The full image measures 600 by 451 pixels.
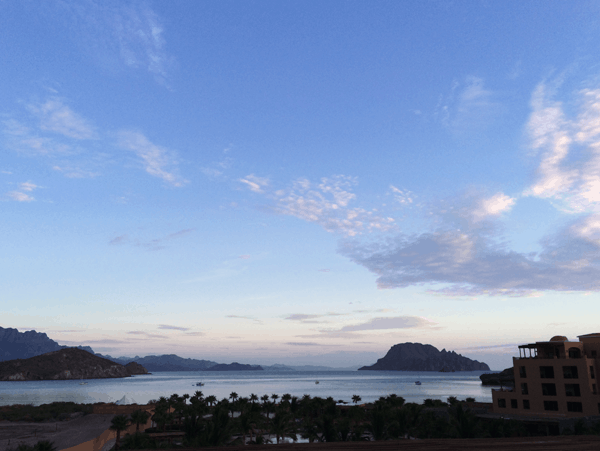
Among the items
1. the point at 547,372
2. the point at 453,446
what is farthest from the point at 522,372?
the point at 453,446

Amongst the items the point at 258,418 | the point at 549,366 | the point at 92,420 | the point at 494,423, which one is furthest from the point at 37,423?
the point at 549,366

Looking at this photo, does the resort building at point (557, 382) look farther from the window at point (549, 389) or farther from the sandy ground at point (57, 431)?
the sandy ground at point (57, 431)

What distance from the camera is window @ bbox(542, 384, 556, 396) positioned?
72.8m

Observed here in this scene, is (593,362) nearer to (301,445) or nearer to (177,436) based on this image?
(177,436)

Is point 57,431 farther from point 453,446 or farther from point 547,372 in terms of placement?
point 453,446

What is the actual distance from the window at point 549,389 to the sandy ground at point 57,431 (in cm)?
8773


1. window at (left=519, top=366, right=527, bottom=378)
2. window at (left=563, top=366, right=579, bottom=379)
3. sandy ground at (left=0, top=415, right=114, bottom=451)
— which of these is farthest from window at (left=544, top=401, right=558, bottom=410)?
sandy ground at (left=0, top=415, right=114, bottom=451)

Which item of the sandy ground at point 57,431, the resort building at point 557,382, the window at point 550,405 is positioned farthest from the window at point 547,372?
the sandy ground at point 57,431

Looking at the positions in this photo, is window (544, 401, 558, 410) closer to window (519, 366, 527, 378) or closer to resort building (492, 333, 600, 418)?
resort building (492, 333, 600, 418)

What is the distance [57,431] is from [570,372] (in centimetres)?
10978

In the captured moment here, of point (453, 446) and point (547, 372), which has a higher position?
point (547, 372)

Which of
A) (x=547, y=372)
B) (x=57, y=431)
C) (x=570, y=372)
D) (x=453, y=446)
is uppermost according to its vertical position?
(x=570, y=372)

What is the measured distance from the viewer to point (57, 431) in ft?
319

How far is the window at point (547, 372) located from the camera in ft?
242
